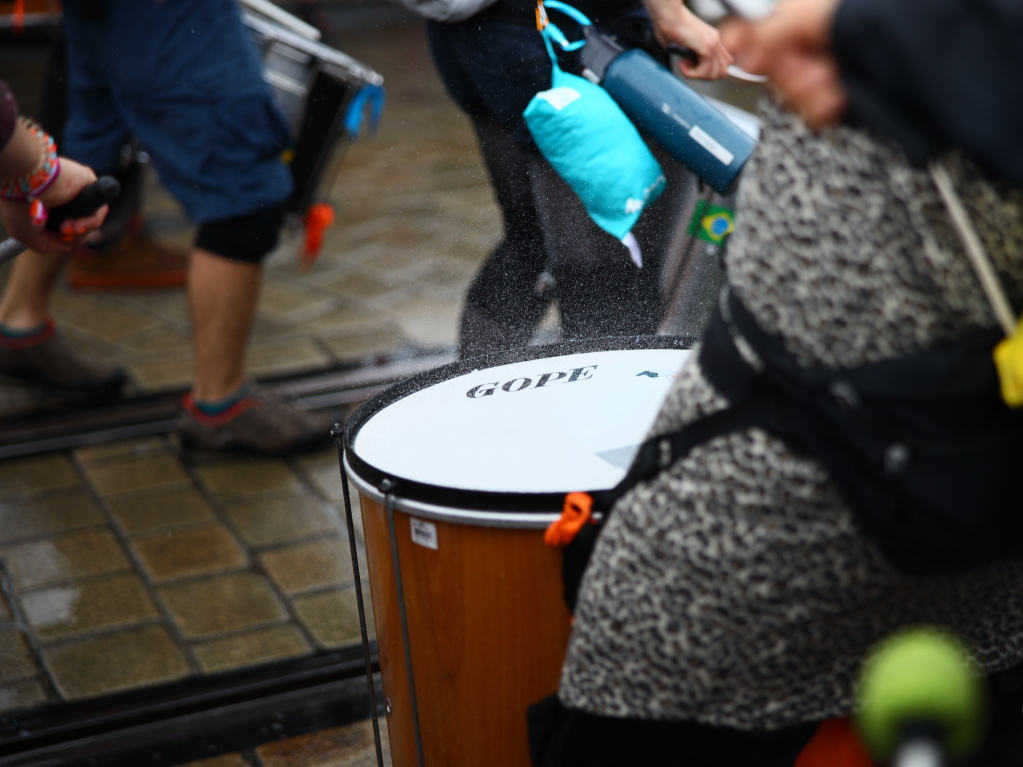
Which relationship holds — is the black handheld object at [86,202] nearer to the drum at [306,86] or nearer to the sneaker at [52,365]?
the drum at [306,86]

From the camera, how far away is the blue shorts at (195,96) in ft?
9.38

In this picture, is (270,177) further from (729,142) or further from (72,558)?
(729,142)

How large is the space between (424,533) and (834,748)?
54 centimetres

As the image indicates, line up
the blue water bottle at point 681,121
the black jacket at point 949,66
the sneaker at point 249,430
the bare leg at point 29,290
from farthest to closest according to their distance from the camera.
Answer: the bare leg at point 29,290 → the sneaker at point 249,430 → the blue water bottle at point 681,121 → the black jacket at point 949,66

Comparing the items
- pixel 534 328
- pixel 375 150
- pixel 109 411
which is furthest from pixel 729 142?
pixel 375 150

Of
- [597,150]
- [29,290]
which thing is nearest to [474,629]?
[597,150]

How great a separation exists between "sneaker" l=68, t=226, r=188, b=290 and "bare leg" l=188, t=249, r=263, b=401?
4.76 ft

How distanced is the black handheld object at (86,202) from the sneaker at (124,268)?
103 inches

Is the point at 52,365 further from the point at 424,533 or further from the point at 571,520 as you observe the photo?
the point at 571,520

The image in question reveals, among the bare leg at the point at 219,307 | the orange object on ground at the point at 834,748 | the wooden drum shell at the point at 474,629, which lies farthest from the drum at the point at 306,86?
the orange object on ground at the point at 834,748

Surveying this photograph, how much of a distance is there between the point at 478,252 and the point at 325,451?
5.77 ft

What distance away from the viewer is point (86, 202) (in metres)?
1.87

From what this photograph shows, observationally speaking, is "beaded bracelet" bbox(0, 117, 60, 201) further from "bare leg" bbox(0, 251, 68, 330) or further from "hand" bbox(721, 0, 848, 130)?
"bare leg" bbox(0, 251, 68, 330)

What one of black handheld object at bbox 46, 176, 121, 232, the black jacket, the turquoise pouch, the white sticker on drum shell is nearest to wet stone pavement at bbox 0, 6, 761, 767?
the white sticker on drum shell
